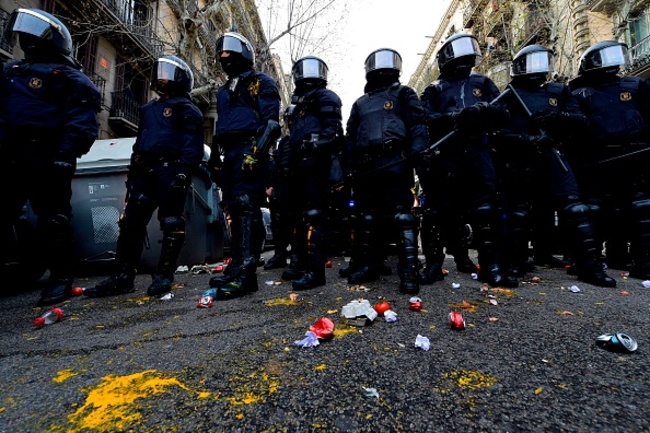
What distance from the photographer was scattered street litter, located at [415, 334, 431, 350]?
4.50 ft

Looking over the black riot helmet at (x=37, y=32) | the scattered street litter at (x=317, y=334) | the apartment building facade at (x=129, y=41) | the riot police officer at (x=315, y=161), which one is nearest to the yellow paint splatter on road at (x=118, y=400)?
the scattered street litter at (x=317, y=334)

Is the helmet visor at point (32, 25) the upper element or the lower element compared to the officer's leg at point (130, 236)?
upper

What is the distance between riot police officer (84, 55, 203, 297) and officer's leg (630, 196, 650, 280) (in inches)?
172

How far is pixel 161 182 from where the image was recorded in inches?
115

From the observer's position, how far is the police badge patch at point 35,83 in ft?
8.49

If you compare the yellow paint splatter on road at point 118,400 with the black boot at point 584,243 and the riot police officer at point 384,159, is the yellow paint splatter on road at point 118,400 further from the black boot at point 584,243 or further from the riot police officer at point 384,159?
the black boot at point 584,243

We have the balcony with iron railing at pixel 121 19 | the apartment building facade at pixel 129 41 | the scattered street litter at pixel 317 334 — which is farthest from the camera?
the balcony with iron railing at pixel 121 19

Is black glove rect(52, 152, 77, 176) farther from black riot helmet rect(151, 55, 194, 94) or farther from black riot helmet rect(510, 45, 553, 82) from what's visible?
black riot helmet rect(510, 45, 553, 82)

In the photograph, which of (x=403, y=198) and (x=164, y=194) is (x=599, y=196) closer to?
(x=403, y=198)

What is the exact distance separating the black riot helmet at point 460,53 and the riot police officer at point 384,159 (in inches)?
24.7

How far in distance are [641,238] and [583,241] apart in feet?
2.75

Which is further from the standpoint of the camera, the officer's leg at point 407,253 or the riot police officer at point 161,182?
the riot police officer at point 161,182

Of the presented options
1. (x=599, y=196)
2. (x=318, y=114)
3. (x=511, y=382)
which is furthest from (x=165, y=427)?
(x=599, y=196)

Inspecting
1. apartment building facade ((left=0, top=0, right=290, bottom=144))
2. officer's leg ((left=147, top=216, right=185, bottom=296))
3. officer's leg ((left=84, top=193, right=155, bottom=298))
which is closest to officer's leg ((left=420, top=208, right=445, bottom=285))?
officer's leg ((left=147, top=216, right=185, bottom=296))
